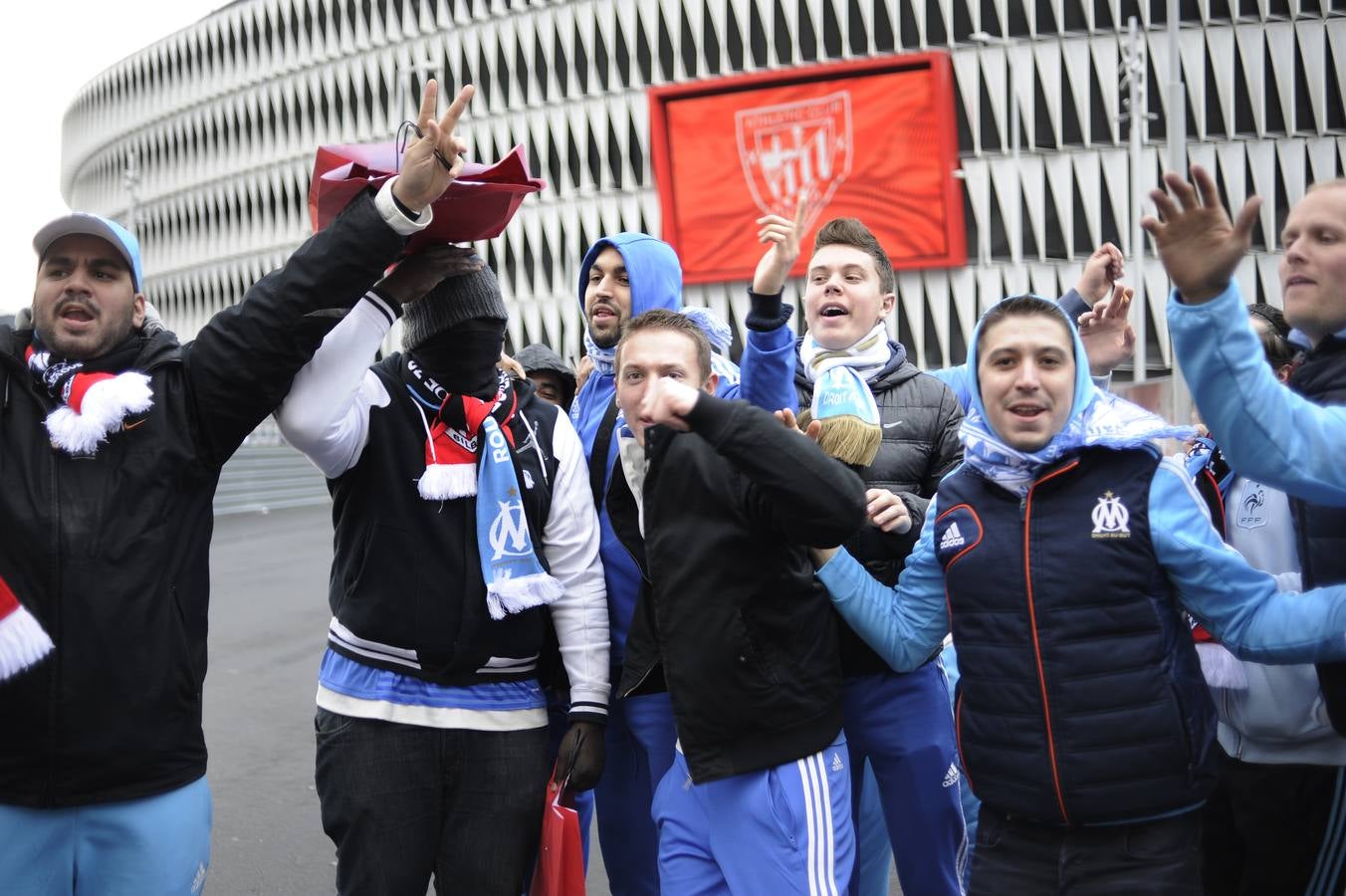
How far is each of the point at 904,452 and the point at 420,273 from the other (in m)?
1.57

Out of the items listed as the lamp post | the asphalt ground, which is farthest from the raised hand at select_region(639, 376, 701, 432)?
the lamp post

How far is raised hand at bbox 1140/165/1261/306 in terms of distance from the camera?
249 cm

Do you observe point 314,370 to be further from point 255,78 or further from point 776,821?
point 255,78

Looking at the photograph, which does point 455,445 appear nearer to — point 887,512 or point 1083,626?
point 887,512

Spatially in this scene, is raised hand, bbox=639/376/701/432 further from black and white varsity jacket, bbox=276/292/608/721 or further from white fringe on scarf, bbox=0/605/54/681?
white fringe on scarf, bbox=0/605/54/681

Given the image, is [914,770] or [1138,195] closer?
[914,770]

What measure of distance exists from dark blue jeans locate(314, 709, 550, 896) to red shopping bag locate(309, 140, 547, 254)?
1359 millimetres

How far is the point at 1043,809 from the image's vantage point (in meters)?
2.87

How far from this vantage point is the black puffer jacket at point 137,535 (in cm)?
283

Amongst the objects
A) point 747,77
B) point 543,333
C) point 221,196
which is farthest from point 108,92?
point 747,77

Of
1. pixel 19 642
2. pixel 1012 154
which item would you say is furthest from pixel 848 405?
pixel 1012 154

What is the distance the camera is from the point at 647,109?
46844 millimetres

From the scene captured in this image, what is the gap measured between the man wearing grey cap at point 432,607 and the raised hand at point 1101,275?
6.44 feet

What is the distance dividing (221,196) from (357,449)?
6352cm
